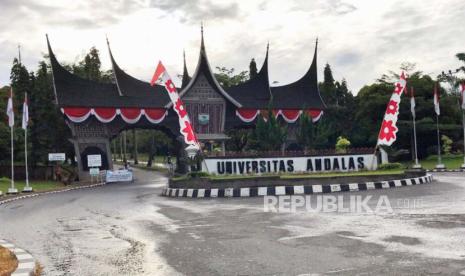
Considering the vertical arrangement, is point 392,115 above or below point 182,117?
below

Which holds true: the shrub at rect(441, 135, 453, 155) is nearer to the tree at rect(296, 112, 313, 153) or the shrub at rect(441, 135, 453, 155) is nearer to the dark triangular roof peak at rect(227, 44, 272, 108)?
the dark triangular roof peak at rect(227, 44, 272, 108)

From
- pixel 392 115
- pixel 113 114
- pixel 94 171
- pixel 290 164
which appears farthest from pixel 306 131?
pixel 113 114

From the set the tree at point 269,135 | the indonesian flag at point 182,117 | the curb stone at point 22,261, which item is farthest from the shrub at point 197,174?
the curb stone at point 22,261

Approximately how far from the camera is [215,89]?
37719 mm

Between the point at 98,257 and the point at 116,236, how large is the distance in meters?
1.87

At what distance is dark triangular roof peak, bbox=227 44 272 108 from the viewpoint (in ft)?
131

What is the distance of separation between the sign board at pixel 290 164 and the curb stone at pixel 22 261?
12309 mm

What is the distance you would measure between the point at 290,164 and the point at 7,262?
15142 millimetres

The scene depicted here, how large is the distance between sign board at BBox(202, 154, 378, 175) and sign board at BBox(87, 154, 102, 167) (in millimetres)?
16705

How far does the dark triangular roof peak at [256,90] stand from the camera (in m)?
40.1

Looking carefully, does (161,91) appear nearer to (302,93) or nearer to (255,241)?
(302,93)

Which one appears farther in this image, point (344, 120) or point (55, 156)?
point (344, 120)

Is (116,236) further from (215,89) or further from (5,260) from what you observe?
(215,89)

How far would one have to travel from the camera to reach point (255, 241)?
24.1 feet
